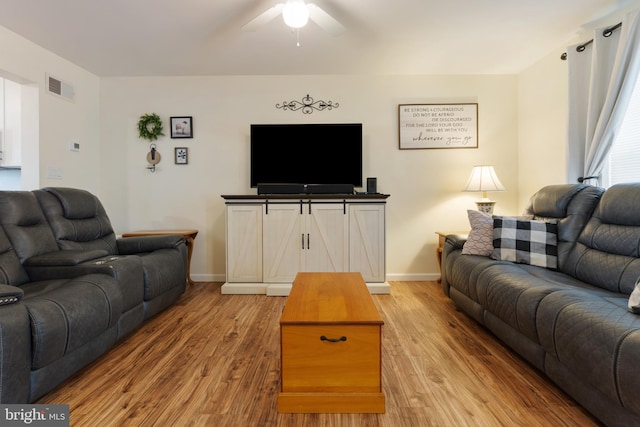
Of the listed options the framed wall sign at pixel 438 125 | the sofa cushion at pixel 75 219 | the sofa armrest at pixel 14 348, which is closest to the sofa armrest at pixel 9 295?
the sofa armrest at pixel 14 348

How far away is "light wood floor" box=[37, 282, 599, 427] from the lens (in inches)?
53.3

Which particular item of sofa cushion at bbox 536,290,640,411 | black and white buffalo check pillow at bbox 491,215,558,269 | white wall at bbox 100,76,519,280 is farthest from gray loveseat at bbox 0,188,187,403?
black and white buffalo check pillow at bbox 491,215,558,269

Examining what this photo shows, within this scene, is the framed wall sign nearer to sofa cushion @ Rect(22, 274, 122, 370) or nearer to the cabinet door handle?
the cabinet door handle

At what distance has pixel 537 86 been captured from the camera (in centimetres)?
343

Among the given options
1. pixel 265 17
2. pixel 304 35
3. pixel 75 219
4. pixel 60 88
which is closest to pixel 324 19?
pixel 265 17

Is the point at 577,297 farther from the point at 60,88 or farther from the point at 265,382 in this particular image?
the point at 60,88

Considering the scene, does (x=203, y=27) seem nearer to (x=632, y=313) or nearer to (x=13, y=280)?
(x=13, y=280)

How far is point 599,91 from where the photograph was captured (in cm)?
253

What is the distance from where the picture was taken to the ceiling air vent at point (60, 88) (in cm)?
317

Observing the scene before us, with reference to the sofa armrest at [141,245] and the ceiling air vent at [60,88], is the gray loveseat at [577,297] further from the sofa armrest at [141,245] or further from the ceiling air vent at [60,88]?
the ceiling air vent at [60,88]

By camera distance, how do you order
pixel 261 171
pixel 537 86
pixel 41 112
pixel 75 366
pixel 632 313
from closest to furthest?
pixel 632 313, pixel 75 366, pixel 41 112, pixel 537 86, pixel 261 171

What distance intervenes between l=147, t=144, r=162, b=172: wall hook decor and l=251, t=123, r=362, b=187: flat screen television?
47.0 inches

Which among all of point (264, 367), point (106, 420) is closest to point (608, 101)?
point (264, 367)

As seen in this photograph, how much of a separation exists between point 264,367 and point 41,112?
132 inches
